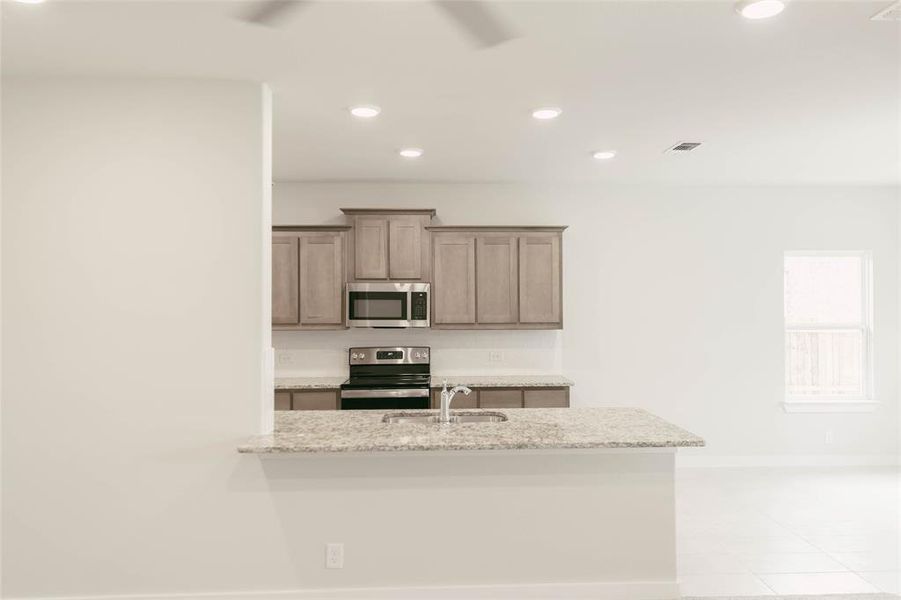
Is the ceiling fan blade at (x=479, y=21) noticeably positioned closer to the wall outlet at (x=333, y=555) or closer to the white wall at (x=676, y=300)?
the wall outlet at (x=333, y=555)

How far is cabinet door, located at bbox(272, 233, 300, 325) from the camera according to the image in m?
5.40

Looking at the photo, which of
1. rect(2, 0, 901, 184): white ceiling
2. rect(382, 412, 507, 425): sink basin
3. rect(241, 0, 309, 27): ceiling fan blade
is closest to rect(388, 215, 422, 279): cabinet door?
rect(2, 0, 901, 184): white ceiling

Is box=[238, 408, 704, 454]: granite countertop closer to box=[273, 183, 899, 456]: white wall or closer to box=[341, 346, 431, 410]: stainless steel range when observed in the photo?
box=[341, 346, 431, 410]: stainless steel range

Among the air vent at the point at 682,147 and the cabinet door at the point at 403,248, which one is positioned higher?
the air vent at the point at 682,147

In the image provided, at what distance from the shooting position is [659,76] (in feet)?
10.1

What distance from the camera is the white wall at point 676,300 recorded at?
230 inches

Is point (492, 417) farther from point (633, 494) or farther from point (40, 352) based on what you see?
point (40, 352)

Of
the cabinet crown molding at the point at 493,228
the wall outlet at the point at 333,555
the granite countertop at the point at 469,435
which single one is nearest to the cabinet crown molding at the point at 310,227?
the cabinet crown molding at the point at 493,228

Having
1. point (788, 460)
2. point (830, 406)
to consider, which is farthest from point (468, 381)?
point (830, 406)

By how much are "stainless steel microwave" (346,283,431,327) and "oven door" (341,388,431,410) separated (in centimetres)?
55

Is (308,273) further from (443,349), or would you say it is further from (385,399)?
(443,349)

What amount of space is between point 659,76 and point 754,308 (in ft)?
11.9

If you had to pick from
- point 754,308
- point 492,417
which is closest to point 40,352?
point 492,417

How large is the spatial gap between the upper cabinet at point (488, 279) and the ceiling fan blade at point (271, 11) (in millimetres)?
3071
